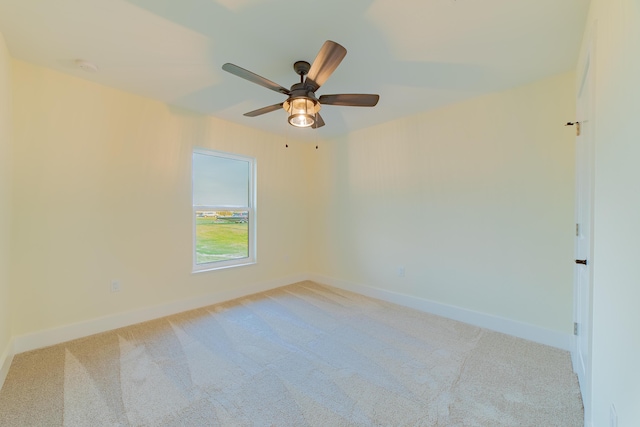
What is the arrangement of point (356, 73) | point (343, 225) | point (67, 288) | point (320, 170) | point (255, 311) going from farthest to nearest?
point (320, 170), point (343, 225), point (255, 311), point (67, 288), point (356, 73)

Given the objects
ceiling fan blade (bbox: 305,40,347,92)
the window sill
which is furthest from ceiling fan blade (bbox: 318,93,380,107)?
the window sill

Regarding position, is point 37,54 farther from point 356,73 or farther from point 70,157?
point 356,73

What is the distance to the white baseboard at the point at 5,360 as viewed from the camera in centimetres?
180

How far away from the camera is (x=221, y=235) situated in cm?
366

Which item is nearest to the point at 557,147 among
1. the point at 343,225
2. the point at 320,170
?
the point at 343,225

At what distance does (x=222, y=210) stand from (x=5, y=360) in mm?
2259

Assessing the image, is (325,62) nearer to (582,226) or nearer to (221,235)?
(582,226)

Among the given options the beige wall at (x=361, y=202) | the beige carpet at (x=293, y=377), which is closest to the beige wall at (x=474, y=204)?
Result: the beige wall at (x=361, y=202)

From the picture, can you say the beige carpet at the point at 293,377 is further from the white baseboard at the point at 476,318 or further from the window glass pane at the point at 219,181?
the window glass pane at the point at 219,181

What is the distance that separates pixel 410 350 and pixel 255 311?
1.78 m

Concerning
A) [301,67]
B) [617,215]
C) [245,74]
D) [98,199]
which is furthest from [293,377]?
→ [98,199]

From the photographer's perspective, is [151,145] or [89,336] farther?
[151,145]

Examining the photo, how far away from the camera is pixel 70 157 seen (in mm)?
2416

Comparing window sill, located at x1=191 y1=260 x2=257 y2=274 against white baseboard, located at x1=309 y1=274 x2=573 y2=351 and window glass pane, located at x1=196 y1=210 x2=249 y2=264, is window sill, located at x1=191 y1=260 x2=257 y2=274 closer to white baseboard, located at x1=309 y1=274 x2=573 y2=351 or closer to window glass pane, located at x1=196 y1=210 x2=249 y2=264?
window glass pane, located at x1=196 y1=210 x2=249 y2=264
